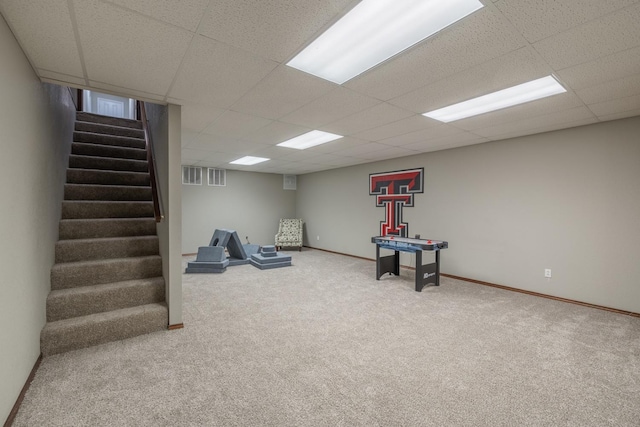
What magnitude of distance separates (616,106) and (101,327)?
552cm

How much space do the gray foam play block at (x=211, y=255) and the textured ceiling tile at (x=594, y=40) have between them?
5334 millimetres

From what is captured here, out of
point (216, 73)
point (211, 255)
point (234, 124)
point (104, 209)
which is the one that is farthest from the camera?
point (211, 255)

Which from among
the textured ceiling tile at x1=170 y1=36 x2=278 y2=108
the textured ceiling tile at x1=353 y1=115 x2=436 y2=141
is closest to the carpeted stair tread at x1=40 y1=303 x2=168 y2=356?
the textured ceiling tile at x1=170 y1=36 x2=278 y2=108

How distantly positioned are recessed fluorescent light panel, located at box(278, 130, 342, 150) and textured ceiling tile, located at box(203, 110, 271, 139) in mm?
792

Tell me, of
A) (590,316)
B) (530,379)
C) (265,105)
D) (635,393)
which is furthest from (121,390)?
(590,316)

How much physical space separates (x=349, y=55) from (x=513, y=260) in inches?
160

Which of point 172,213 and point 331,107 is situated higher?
point 331,107

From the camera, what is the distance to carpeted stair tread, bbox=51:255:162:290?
2840 millimetres

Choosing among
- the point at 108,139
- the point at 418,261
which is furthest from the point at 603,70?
the point at 108,139

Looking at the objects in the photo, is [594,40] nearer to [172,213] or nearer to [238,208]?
[172,213]

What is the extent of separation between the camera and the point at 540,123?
3662mm

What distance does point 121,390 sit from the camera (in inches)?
78.3

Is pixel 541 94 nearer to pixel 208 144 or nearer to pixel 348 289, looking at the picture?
pixel 348 289

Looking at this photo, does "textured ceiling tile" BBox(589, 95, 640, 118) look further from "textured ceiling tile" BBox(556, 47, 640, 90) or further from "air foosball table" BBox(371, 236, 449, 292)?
"air foosball table" BBox(371, 236, 449, 292)
